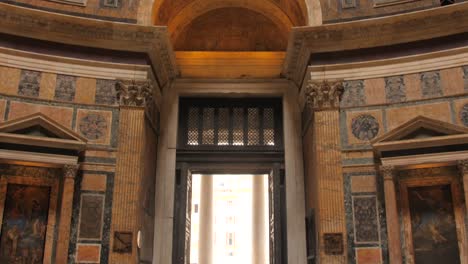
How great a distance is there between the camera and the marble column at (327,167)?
33.0ft

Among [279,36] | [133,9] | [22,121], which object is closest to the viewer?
[22,121]

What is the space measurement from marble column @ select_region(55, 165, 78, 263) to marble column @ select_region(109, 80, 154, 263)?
877 mm

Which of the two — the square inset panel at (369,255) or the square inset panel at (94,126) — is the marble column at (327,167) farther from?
the square inset panel at (94,126)

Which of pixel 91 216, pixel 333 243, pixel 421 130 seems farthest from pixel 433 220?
pixel 91 216

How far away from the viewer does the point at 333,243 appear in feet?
33.0

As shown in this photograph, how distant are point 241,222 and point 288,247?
91.6 ft

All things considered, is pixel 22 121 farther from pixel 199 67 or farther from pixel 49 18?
pixel 199 67

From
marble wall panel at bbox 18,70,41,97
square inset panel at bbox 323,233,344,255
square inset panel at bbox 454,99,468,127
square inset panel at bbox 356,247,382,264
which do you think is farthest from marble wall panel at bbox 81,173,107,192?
square inset panel at bbox 454,99,468,127

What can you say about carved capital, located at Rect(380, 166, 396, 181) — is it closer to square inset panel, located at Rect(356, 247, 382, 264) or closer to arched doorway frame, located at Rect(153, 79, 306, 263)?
square inset panel, located at Rect(356, 247, 382, 264)

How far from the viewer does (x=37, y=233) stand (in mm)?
10008

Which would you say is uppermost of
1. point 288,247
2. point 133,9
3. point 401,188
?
point 133,9

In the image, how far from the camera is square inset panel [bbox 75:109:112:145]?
1070cm

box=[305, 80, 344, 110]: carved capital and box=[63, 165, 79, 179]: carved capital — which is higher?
box=[305, 80, 344, 110]: carved capital

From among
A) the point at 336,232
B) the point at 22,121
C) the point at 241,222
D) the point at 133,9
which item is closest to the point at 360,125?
the point at 336,232
